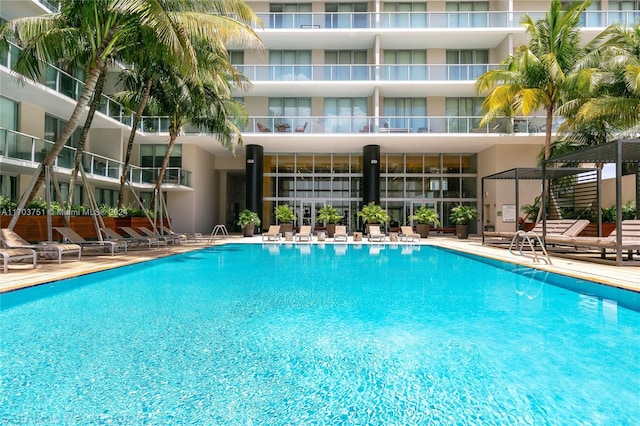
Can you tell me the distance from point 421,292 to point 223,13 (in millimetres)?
10352

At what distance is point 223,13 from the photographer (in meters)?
12.6

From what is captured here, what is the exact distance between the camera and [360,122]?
69.3ft

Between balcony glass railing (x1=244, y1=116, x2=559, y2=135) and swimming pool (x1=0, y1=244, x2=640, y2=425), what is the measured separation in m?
14.9

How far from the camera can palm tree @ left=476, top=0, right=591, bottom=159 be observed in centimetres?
1527

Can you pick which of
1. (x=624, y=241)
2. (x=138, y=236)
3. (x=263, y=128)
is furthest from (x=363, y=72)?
(x=624, y=241)

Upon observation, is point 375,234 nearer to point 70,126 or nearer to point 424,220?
point 424,220

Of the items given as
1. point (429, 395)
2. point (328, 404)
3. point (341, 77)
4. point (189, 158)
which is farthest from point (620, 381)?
point (189, 158)

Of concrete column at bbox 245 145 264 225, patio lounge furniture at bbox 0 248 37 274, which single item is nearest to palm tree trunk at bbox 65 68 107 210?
patio lounge furniture at bbox 0 248 37 274

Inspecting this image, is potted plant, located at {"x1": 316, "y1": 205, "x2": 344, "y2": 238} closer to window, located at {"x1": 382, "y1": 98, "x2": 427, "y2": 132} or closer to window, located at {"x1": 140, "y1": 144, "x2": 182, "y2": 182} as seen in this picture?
window, located at {"x1": 382, "y1": 98, "x2": 427, "y2": 132}

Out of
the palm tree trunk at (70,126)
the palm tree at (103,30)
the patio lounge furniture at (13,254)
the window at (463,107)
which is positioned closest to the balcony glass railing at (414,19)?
the window at (463,107)

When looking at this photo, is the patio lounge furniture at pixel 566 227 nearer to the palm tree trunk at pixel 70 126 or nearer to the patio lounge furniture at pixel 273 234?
the patio lounge furniture at pixel 273 234

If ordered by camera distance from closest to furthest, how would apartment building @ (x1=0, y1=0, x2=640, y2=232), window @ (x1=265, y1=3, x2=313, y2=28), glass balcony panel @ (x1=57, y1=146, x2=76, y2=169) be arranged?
glass balcony panel @ (x1=57, y1=146, x2=76, y2=169), apartment building @ (x1=0, y1=0, x2=640, y2=232), window @ (x1=265, y1=3, x2=313, y2=28)

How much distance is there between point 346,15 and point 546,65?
11581 mm

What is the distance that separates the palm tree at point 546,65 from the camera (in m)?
15.3
